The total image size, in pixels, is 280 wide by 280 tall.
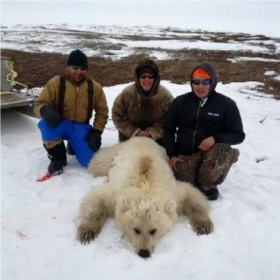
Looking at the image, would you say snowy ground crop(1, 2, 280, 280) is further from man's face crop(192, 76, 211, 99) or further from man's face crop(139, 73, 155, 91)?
man's face crop(139, 73, 155, 91)

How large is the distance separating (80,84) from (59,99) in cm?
36

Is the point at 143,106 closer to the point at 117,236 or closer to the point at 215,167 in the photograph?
the point at 215,167

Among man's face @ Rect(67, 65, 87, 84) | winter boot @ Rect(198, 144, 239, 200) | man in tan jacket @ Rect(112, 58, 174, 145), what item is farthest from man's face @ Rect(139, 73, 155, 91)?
winter boot @ Rect(198, 144, 239, 200)

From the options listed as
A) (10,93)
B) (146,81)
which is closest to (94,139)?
(146,81)

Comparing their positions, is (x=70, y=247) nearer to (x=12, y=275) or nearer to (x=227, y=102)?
(x=12, y=275)

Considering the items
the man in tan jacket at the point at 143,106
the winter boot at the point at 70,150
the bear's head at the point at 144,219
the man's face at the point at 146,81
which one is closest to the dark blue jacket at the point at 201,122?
the man in tan jacket at the point at 143,106

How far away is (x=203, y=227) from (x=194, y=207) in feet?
0.98

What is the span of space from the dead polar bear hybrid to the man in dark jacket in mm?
241

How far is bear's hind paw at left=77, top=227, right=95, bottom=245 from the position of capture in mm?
2887

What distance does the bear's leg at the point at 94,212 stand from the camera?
2938 millimetres

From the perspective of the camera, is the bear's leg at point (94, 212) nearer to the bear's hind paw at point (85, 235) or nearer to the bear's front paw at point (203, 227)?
the bear's hind paw at point (85, 235)

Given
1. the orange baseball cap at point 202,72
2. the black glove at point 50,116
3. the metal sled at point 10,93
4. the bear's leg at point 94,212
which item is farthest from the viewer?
the metal sled at point 10,93

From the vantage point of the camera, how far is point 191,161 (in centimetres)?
387

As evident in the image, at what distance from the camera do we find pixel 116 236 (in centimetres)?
301
